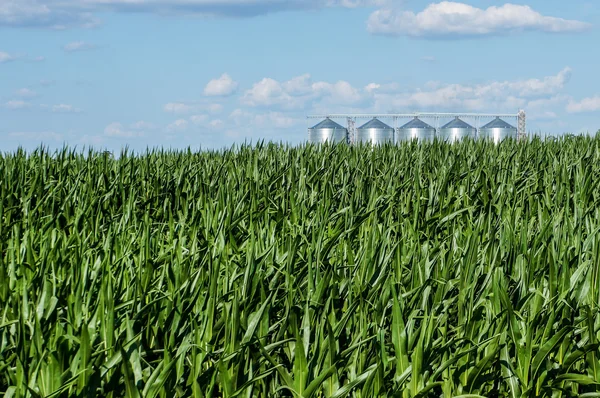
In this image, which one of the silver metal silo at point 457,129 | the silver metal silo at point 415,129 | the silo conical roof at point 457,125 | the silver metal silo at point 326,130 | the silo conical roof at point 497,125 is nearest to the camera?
the silver metal silo at point 326,130

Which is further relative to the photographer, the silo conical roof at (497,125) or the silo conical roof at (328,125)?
the silo conical roof at (497,125)

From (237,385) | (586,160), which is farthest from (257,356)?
(586,160)

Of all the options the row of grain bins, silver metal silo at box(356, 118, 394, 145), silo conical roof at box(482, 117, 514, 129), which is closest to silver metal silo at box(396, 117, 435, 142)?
the row of grain bins

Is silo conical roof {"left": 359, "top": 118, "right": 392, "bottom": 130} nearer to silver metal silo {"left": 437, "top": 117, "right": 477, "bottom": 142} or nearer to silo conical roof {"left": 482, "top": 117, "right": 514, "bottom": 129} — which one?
silver metal silo {"left": 437, "top": 117, "right": 477, "bottom": 142}

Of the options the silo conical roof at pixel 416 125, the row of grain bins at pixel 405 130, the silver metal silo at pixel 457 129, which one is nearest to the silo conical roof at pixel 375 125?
the row of grain bins at pixel 405 130

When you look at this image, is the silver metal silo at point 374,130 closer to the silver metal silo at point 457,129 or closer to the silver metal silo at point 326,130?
the silver metal silo at point 326,130

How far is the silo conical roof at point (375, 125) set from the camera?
83.5ft

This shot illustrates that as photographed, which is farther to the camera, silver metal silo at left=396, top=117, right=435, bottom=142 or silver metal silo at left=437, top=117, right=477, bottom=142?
silver metal silo at left=437, top=117, right=477, bottom=142

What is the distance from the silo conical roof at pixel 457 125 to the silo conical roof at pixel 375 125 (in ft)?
6.77

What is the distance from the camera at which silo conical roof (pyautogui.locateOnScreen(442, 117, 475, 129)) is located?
25.8 meters

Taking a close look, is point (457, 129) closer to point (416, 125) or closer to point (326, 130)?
point (416, 125)

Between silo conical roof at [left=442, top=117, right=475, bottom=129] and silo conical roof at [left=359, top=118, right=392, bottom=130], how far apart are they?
2.06 m

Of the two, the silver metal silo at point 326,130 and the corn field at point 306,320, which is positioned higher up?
the silver metal silo at point 326,130

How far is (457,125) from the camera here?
25.8 metres
